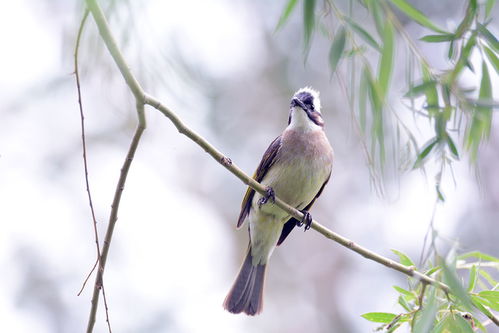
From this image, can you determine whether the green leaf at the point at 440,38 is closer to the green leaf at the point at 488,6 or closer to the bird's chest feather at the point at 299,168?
the green leaf at the point at 488,6

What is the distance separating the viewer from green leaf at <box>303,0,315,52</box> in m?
1.73

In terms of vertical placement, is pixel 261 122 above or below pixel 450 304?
above

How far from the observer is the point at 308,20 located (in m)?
1.75

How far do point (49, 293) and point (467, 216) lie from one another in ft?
17.5

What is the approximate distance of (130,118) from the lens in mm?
2035

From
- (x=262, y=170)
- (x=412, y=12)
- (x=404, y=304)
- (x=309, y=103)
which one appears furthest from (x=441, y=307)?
(x=309, y=103)

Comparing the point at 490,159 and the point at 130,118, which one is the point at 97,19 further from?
the point at 490,159

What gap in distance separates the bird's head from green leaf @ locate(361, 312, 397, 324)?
2.03 metres

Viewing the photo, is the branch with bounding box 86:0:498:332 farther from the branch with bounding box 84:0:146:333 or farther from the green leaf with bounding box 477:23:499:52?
the green leaf with bounding box 477:23:499:52

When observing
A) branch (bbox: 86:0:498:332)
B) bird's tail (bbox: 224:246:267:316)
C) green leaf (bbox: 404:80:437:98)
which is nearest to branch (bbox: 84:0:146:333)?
branch (bbox: 86:0:498:332)

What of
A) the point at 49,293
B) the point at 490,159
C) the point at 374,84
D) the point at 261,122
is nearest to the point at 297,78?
the point at 261,122

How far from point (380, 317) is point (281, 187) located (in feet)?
5.24

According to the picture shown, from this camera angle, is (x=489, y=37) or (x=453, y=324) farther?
(x=453, y=324)

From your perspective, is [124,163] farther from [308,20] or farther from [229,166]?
[308,20]
